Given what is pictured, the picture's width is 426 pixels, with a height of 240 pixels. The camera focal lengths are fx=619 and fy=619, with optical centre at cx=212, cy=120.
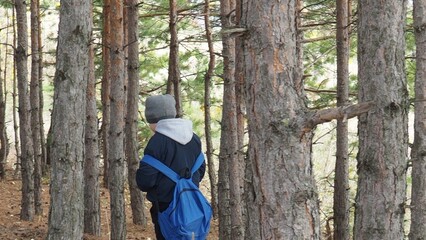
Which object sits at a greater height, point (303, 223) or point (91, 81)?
point (91, 81)

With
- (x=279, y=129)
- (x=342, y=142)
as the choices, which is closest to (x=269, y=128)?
(x=279, y=129)

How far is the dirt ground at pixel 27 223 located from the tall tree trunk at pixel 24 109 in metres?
0.44

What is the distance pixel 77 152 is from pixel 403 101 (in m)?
3.18

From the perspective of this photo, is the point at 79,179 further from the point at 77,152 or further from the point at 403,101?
the point at 403,101

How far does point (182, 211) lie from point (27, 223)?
635 centimetres

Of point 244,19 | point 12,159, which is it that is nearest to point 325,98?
point 244,19

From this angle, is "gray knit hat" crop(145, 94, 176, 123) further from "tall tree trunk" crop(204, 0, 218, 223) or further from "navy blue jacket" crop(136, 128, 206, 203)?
"tall tree trunk" crop(204, 0, 218, 223)

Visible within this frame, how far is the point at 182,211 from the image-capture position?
5367mm

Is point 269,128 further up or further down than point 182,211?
further up

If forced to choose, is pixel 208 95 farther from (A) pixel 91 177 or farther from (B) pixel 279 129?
(B) pixel 279 129

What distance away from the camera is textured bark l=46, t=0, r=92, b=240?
6117 mm

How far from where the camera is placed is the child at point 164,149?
529cm

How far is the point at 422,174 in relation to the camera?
329 inches

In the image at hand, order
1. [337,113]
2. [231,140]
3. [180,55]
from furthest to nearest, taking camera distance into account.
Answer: [180,55]
[231,140]
[337,113]
